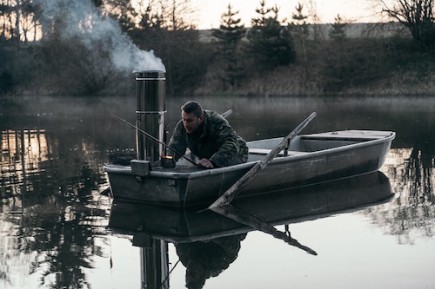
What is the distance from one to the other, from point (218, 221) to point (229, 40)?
39.7m

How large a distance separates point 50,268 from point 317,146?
295 inches

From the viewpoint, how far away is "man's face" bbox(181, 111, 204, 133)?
872cm

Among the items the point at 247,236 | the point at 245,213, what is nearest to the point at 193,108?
the point at 245,213

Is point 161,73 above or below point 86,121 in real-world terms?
above

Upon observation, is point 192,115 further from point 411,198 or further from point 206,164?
point 411,198

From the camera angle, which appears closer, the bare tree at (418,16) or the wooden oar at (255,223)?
the wooden oar at (255,223)

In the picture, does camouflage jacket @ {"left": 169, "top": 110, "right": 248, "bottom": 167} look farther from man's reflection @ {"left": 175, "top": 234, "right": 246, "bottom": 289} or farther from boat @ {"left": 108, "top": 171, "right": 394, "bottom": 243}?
man's reflection @ {"left": 175, "top": 234, "right": 246, "bottom": 289}

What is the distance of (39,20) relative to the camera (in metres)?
35.2

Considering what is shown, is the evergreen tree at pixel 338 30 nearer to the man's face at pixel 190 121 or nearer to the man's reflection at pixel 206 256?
the man's face at pixel 190 121

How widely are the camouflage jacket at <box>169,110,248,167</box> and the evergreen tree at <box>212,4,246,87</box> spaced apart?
36027mm

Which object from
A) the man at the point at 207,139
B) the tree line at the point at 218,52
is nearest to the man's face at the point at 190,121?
the man at the point at 207,139

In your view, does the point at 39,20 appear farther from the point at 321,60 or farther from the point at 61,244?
the point at 61,244

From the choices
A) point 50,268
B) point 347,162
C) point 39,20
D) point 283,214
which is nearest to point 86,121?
point 39,20

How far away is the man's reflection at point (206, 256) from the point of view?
19.5 ft
